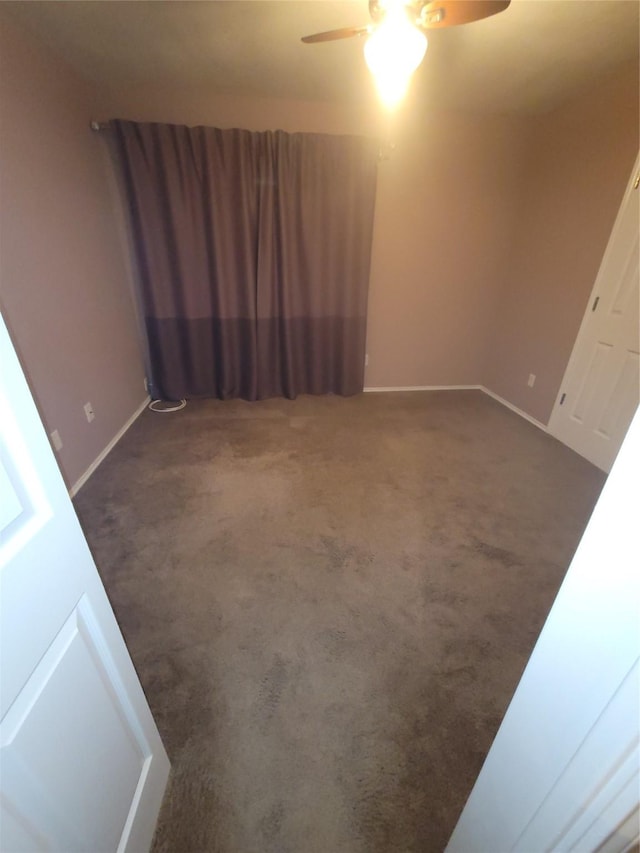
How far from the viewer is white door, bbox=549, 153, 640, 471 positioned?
90.6 inches

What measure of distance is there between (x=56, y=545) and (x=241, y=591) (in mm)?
1140

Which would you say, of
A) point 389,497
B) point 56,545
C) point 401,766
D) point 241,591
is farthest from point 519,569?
point 56,545

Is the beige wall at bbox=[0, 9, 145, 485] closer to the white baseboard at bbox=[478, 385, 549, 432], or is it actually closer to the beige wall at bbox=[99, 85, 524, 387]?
the beige wall at bbox=[99, 85, 524, 387]

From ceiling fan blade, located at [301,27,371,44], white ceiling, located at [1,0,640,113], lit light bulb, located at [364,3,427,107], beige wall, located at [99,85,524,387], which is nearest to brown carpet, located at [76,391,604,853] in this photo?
beige wall, located at [99,85,524,387]

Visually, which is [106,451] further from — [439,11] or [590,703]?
[439,11]

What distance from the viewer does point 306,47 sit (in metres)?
2.05

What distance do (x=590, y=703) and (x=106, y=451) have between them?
9.17ft

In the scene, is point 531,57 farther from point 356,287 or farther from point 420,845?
point 420,845

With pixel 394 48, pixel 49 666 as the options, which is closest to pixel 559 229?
pixel 394 48

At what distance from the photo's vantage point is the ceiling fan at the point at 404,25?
134 centimetres

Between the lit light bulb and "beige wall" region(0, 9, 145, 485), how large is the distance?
1.78 meters

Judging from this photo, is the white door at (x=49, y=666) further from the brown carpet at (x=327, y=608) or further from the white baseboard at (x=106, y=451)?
the white baseboard at (x=106, y=451)

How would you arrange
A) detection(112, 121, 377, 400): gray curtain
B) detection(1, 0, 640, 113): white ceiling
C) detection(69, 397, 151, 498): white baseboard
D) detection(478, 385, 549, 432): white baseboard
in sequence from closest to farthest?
detection(1, 0, 640, 113): white ceiling < detection(69, 397, 151, 498): white baseboard < detection(112, 121, 377, 400): gray curtain < detection(478, 385, 549, 432): white baseboard

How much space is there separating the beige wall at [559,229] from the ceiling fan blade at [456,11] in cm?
159
